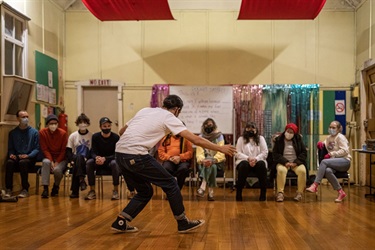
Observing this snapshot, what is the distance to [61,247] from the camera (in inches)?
137

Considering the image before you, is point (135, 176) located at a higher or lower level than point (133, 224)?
higher

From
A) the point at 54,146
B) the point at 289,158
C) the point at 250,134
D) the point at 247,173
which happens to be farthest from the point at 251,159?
the point at 54,146

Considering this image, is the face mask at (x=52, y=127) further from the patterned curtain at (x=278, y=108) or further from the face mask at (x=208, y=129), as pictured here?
the patterned curtain at (x=278, y=108)

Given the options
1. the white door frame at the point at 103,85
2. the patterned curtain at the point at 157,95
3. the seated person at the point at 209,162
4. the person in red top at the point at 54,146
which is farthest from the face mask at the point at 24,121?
the patterned curtain at the point at 157,95

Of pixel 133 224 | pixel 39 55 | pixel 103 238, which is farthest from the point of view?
pixel 39 55

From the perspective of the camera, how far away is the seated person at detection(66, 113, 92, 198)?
6.63 meters

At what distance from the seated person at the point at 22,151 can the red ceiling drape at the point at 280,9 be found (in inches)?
145

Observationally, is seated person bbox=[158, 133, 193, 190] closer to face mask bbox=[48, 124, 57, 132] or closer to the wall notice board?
face mask bbox=[48, 124, 57, 132]

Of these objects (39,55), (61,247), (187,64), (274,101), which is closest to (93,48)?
(39,55)

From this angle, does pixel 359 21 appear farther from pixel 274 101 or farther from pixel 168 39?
pixel 168 39

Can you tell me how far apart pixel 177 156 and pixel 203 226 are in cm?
208

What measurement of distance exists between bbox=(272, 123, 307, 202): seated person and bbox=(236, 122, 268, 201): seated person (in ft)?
0.63

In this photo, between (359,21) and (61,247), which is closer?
(61,247)

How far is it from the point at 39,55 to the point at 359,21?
18.9ft
